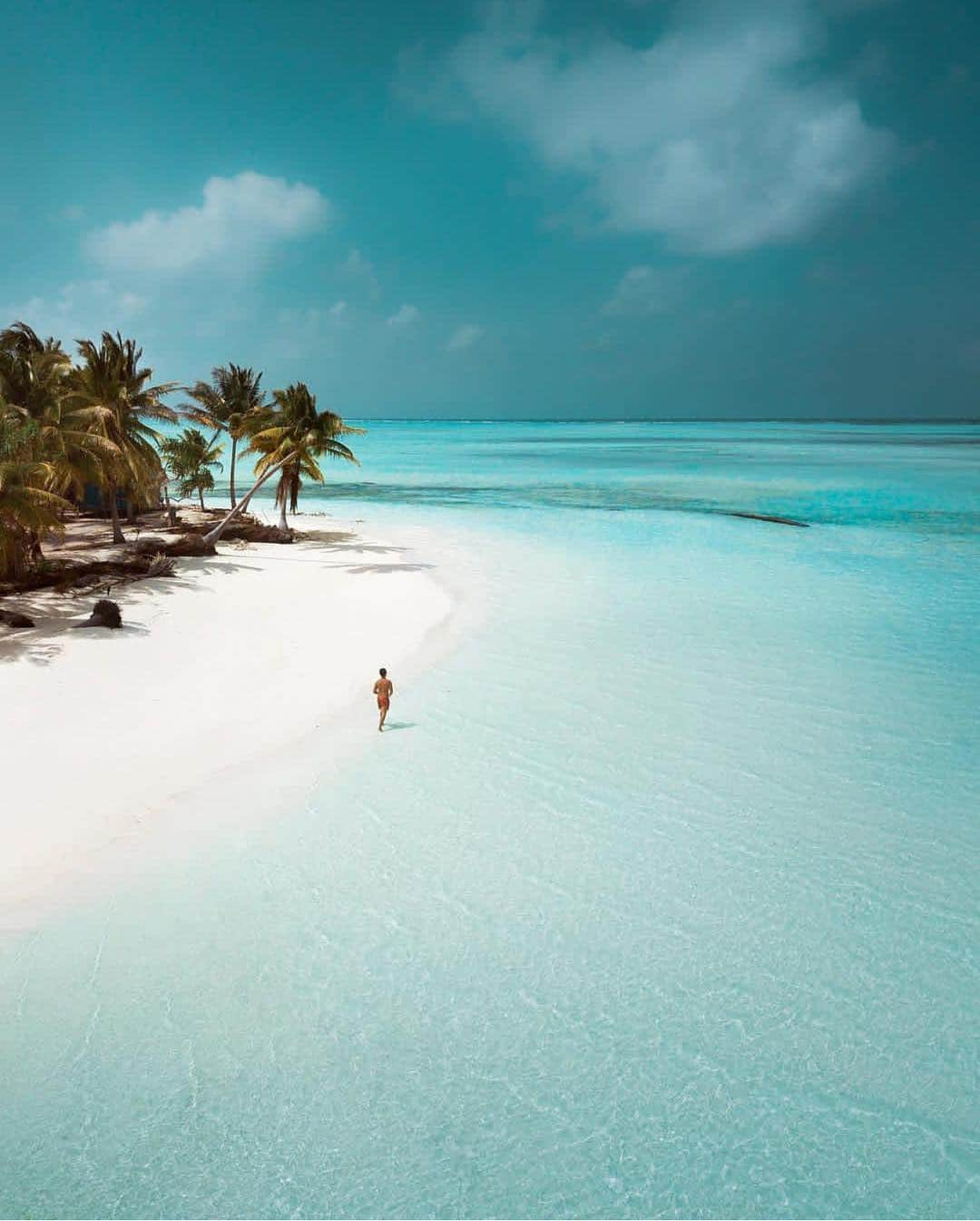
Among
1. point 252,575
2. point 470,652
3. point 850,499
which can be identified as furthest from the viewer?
point 850,499

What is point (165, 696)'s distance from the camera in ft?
40.8

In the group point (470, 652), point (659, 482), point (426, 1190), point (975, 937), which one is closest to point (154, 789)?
point (426, 1190)

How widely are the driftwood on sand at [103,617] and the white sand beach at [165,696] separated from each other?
0.92ft

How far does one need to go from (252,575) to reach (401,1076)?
18797mm

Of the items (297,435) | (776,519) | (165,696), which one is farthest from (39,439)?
(776,519)

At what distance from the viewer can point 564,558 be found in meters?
27.4

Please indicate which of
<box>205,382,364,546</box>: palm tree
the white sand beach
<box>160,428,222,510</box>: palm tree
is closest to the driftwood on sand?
the white sand beach

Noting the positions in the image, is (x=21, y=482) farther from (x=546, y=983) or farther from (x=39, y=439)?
(x=546, y=983)

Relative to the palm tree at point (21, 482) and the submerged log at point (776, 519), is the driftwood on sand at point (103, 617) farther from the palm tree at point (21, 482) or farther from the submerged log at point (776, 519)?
the submerged log at point (776, 519)

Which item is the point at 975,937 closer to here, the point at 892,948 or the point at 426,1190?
the point at 892,948

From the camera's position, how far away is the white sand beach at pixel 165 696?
852 cm

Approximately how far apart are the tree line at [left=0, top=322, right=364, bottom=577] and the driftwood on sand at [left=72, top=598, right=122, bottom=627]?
2270mm

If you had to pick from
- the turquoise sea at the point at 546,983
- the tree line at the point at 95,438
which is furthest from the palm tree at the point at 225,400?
the turquoise sea at the point at 546,983

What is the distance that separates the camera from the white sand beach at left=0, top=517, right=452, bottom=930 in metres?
8.52
